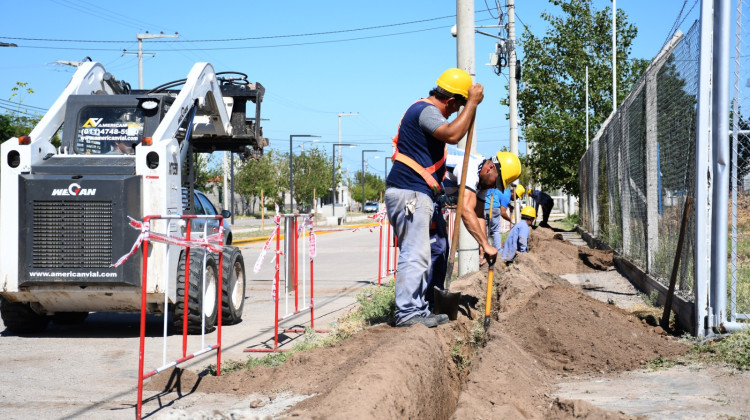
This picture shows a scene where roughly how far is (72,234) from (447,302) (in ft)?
13.8

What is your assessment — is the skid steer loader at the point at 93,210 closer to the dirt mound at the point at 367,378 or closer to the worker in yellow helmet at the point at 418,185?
the dirt mound at the point at 367,378

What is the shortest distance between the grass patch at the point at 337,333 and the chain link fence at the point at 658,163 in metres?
3.02

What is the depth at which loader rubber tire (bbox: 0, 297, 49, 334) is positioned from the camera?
955 centimetres

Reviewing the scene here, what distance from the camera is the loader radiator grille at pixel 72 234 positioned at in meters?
8.99

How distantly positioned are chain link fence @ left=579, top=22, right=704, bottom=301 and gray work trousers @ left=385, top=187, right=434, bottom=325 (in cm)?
245

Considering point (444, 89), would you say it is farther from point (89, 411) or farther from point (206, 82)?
point (206, 82)

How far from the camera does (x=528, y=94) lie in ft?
113

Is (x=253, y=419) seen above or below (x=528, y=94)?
below

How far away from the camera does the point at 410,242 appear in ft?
23.0

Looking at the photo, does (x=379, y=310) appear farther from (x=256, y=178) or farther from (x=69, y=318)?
(x=256, y=178)

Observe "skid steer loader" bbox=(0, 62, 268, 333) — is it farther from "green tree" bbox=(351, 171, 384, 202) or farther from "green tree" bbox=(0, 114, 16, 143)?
"green tree" bbox=(351, 171, 384, 202)

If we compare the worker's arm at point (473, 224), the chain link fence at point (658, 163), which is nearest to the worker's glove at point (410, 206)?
the worker's arm at point (473, 224)

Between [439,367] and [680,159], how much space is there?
4.00 meters

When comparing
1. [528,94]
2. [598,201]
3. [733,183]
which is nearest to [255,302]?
[733,183]
